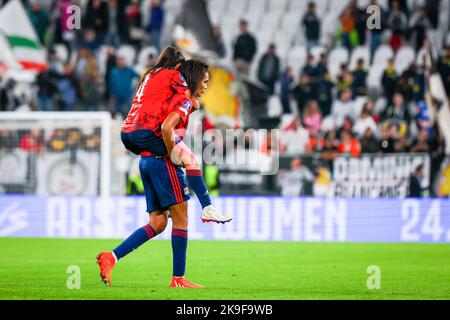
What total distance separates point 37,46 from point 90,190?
5.28 meters

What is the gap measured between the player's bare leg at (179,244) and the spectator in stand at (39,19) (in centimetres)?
1491

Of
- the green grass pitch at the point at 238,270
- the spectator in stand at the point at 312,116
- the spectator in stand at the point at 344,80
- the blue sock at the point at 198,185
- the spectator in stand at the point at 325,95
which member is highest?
the spectator in stand at the point at 344,80

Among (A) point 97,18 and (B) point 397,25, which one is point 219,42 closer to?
(A) point 97,18

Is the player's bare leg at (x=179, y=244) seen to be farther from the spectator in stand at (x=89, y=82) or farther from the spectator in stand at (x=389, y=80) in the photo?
the spectator in stand at (x=89, y=82)

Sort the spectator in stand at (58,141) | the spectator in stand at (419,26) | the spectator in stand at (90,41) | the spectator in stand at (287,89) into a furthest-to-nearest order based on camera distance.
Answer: the spectator in stand at (90,41) → the spectator in stand at (419,26) → the spectator in stand at (287,89) → the spectator in stand at (58,141)

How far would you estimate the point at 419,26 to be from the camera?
71.4ft

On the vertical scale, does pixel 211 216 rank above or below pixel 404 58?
below

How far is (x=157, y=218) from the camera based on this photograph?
8820mm

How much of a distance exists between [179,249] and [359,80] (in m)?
12.9

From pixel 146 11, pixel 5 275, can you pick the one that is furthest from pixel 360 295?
pixel 146 11

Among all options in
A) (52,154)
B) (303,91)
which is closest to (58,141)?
(52,154)

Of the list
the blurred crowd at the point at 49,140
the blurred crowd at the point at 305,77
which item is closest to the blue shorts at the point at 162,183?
the blurred crowd at the point at 49,140

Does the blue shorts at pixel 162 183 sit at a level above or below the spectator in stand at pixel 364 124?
below

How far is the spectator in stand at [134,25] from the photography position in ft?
75.3
